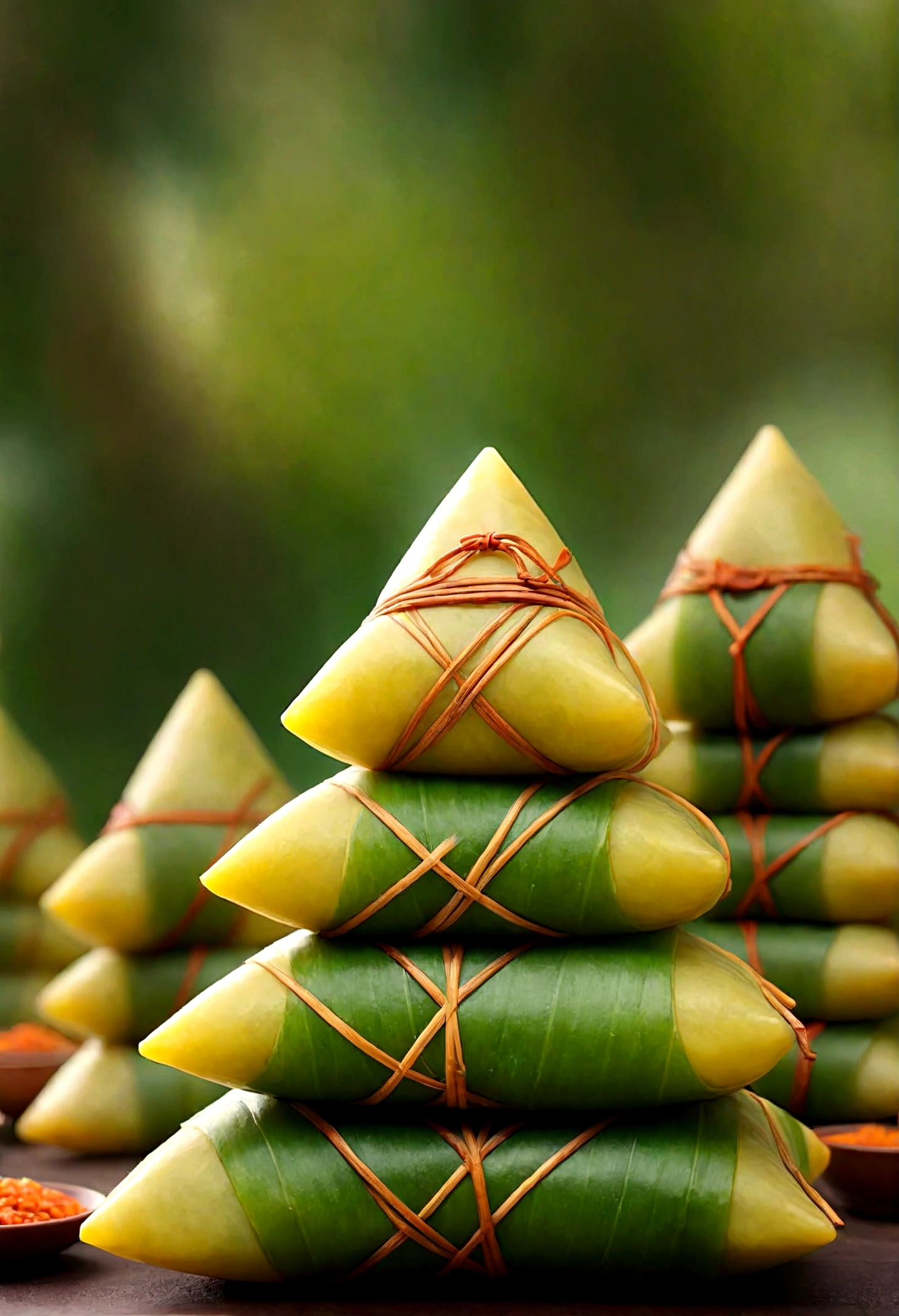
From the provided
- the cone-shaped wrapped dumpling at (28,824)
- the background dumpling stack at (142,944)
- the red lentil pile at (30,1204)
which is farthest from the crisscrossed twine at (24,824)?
the red lentil pile at (30,1204)

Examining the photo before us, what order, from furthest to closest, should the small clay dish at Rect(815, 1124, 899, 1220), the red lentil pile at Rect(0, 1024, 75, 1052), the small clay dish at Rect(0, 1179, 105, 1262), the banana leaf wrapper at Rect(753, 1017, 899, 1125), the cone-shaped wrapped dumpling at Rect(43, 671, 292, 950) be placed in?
the red lentil pile at Rect(0, 1024, 75, 1052) → the cone-shaped wrapped dumpling at Rect(43, 671, 292, 950) → the banana leaf wrapper at Rect(753, 1017, 899, 1125) → the small clay dish at Rect(815, 1124, 899, 1220) → the small clay dish at Rect(0, 1179, 105, 1262)

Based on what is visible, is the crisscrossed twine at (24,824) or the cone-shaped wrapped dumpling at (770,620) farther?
the crisscrossed twine at (24,824)

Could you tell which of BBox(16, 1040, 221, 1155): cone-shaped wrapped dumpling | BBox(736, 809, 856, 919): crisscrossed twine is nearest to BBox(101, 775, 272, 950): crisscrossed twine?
BBox(16, 1040, 221, 1155): cone-shaped wrapped dumpling

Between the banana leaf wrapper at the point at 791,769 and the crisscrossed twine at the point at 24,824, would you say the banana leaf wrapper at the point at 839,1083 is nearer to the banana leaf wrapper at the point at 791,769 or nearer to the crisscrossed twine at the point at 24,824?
the banana leaf wrapper at the point at 791,769

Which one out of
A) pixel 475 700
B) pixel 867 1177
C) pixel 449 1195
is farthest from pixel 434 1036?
Result: pixel 867 1177

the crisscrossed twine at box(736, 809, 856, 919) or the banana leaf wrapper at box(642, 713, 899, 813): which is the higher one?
the banana leaf wrapper at box(642, 713, 899, 813)

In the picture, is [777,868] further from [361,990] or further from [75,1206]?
[75,1206]

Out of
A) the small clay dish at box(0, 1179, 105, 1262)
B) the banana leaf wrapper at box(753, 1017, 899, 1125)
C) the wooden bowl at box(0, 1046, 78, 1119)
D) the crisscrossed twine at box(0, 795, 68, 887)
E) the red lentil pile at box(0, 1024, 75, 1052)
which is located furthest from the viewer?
the crisscrossed twine at box(0, 795, 68, 887)

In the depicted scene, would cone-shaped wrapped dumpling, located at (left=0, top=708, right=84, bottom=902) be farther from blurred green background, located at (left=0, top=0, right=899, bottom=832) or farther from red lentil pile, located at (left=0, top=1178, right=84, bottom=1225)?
red lentil pile, located at (left=0, top=1178, right=84, bottom=1225)
